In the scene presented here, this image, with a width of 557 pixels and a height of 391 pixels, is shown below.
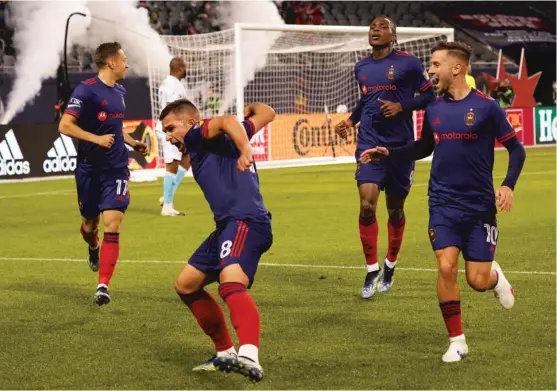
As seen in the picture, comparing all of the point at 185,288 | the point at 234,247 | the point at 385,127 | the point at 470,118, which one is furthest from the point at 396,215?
the point at 234,247

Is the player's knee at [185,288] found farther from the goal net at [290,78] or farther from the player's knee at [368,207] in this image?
the goal net at [290,78]

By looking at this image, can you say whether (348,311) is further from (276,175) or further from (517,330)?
(276,175)

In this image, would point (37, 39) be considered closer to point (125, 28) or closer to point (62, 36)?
point (62, 36)

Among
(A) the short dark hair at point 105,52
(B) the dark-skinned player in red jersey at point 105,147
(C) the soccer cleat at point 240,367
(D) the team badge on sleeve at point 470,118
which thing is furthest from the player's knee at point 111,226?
(C) the soccer cleat at point 240,367

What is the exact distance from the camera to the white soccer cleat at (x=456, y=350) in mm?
6660

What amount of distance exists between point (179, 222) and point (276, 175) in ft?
29.9

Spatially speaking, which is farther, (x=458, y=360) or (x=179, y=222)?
(x=179, y=222)

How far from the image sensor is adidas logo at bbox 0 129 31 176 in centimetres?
2291

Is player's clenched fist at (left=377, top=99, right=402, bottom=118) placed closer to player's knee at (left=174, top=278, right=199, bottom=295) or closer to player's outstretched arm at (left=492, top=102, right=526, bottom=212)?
player's outstretched arm at (left=492, top=102, right=526, bottom=212)

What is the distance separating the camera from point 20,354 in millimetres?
7160

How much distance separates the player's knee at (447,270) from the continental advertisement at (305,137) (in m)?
20.9

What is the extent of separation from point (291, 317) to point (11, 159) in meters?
16.1

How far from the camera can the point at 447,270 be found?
679 cm

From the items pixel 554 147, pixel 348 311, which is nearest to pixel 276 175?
pixel 554 147
